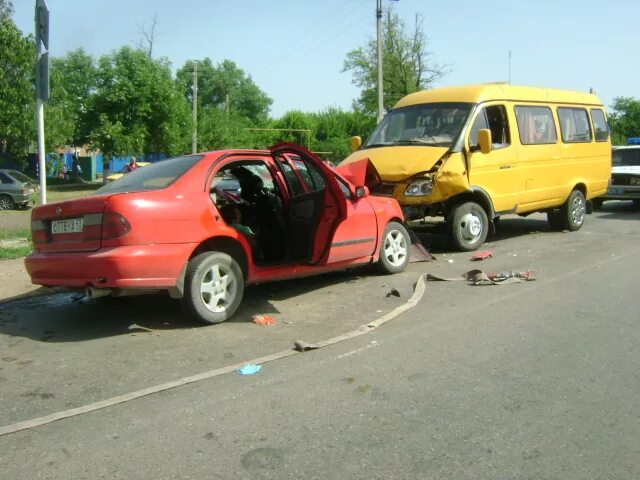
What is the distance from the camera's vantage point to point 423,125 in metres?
10.1

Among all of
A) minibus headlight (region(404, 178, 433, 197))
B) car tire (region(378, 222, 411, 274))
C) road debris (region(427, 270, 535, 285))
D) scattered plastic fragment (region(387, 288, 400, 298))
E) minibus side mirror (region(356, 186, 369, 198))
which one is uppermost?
minibus headlight (region(404, 178, 433, 197))

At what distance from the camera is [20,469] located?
3.20m

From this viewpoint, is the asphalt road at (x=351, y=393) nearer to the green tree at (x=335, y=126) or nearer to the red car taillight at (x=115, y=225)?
the red car taillight at (x=115, y=225)

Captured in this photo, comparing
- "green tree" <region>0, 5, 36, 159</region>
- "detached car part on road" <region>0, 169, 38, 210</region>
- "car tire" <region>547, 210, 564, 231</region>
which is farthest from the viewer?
"green tree" <region>0, 5, 36, 159</region>

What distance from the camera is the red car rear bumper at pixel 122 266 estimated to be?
516cm

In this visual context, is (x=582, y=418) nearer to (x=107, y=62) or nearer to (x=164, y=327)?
(x=164, y=327)

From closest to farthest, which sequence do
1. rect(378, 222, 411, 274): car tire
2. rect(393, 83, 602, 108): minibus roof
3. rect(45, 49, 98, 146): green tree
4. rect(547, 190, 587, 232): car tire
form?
rect(378, 222, 411, 274): car tire, rect(393, 83, 602, 108): minibus roof, rect(547, 190, 587, 232): car tire, rect(45, 49, 98, 146): green tree

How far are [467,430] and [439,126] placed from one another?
23.0 feet

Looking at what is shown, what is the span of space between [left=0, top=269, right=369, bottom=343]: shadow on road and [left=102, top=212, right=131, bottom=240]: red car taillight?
3.22 ft

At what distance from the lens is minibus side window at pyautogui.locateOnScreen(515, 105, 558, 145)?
34.5ft

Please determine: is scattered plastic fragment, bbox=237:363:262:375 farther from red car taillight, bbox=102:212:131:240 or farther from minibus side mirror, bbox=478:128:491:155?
minibus side mirror, bbox=478:128:491:155

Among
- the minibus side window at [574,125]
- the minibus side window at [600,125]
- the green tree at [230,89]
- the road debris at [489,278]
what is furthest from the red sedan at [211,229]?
the green tree at [230,89]

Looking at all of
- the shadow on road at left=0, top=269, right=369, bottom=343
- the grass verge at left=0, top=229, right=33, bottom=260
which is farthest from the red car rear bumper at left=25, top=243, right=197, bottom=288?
the grass verge at left=0, top=229, right=33, bottom=260

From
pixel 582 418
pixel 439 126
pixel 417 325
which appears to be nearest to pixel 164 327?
pixel 417 325
